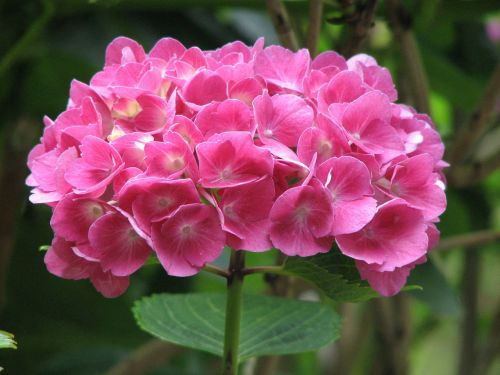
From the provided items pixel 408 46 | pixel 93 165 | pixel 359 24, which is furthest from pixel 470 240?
pixel 93 165

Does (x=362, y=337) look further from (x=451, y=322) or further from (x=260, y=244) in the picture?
(x=260, y=244)

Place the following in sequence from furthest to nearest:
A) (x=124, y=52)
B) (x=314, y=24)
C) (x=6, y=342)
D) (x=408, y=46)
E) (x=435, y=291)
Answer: (x=435, y=291) < (x=408, y=46) < (x=314, y=24) < (x=124, y=52) < (x=6, y=342)

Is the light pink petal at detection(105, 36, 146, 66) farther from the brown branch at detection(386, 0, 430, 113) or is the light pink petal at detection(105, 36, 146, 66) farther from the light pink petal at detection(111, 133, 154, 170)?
the brown branch at detection(386, 0, 430, 113)

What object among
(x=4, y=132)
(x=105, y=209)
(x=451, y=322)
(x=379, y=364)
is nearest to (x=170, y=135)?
(x=105, y=209)

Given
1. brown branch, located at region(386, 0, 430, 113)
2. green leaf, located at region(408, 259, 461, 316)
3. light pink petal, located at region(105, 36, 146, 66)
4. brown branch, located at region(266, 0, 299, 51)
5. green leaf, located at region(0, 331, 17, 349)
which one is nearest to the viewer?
green leaf, located at region(0, 331, 17, 349)

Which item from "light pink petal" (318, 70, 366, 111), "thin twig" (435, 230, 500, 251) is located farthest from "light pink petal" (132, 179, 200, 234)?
"thin twig" (435, 230, 500, 251)

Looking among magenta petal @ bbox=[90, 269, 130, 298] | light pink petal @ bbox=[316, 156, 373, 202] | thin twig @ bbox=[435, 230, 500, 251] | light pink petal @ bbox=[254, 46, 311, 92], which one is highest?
light pink petal @ bbox=[254, 46, 311, 92]

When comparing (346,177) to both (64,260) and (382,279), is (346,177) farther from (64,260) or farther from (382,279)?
(64,260)
